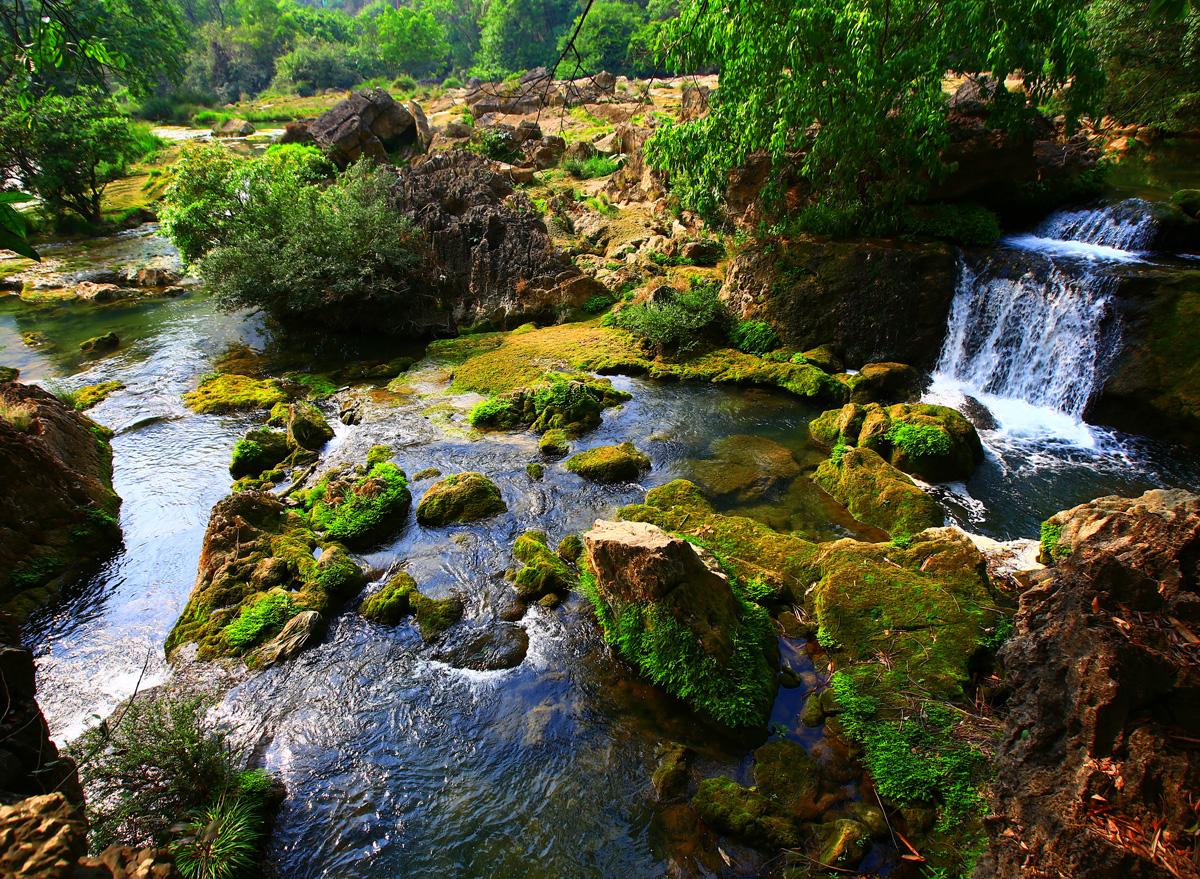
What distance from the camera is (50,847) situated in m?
2.98

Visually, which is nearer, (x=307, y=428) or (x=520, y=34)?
Result: (x=307, y=428)

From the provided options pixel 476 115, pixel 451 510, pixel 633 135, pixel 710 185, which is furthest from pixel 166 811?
pixel 476 115

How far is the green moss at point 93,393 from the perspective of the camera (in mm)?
14719

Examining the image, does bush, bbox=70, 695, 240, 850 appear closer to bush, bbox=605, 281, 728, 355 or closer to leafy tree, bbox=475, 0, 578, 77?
bush, bbox=605, 281, 728, 355

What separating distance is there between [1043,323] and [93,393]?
22145 mm

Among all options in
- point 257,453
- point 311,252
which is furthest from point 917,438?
point 311,252

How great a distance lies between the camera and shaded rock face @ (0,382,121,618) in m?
8.64

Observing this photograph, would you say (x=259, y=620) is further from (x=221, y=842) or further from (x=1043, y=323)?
(x=1043, y=323)

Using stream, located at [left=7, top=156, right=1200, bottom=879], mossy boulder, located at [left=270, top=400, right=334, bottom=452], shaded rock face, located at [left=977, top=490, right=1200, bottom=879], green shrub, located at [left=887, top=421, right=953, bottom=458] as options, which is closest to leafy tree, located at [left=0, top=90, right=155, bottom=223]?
stream, located at [left=7, top=156, right=1200, bottom=879]

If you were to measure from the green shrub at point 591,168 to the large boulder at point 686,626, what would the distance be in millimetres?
25910

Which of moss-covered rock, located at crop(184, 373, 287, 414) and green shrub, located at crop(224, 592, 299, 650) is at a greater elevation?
moss-covered rock, located at crop(184, 373, 287, 414)

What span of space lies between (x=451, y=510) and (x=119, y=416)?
1026 cm

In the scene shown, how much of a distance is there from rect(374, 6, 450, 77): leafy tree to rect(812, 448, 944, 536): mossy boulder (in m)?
82.6

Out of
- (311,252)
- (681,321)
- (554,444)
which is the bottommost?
(554,444)
